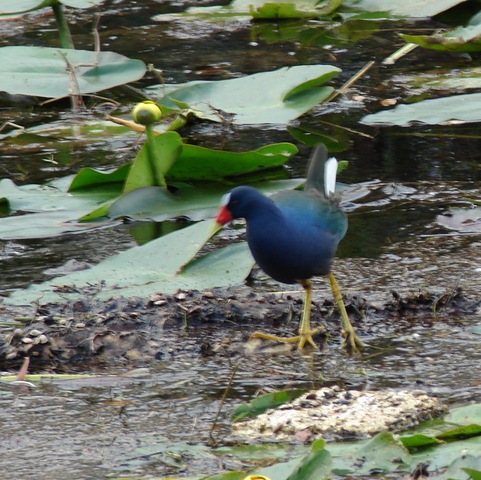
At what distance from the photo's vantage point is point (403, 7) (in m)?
6.48

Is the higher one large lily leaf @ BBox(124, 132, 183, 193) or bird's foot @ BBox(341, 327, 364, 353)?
large lily leaf @ BBox(124, 132, 183, 193)

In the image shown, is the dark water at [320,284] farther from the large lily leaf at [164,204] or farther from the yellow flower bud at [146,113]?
the yellow flower bud at [146,113]

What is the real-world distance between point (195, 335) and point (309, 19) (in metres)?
4.11

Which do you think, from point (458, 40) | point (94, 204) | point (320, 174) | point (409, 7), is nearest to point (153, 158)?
point (94, 204)

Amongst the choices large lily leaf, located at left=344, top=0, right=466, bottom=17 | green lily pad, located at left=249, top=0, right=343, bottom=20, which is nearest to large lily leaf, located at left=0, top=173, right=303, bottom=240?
large lily leaf, located at left=344, top=0, right=466, bottom=17

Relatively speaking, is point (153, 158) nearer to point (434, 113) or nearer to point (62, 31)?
point (434, 113)

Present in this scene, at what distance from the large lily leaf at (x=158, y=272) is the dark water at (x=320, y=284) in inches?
8.4

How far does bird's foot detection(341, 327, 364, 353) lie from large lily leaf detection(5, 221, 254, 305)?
1.38 ft

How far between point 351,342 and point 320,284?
25.6 inches

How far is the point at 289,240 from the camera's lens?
3305 mm

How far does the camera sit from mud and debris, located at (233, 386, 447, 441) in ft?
7.84

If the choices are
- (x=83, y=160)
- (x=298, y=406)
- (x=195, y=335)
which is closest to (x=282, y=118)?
(x=83, y=160)

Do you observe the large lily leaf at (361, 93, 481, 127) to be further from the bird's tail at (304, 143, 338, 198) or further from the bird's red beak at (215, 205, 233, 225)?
the bird's red beak at (215, 205, 233, 225)

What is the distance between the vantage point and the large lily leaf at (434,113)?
185 inches
